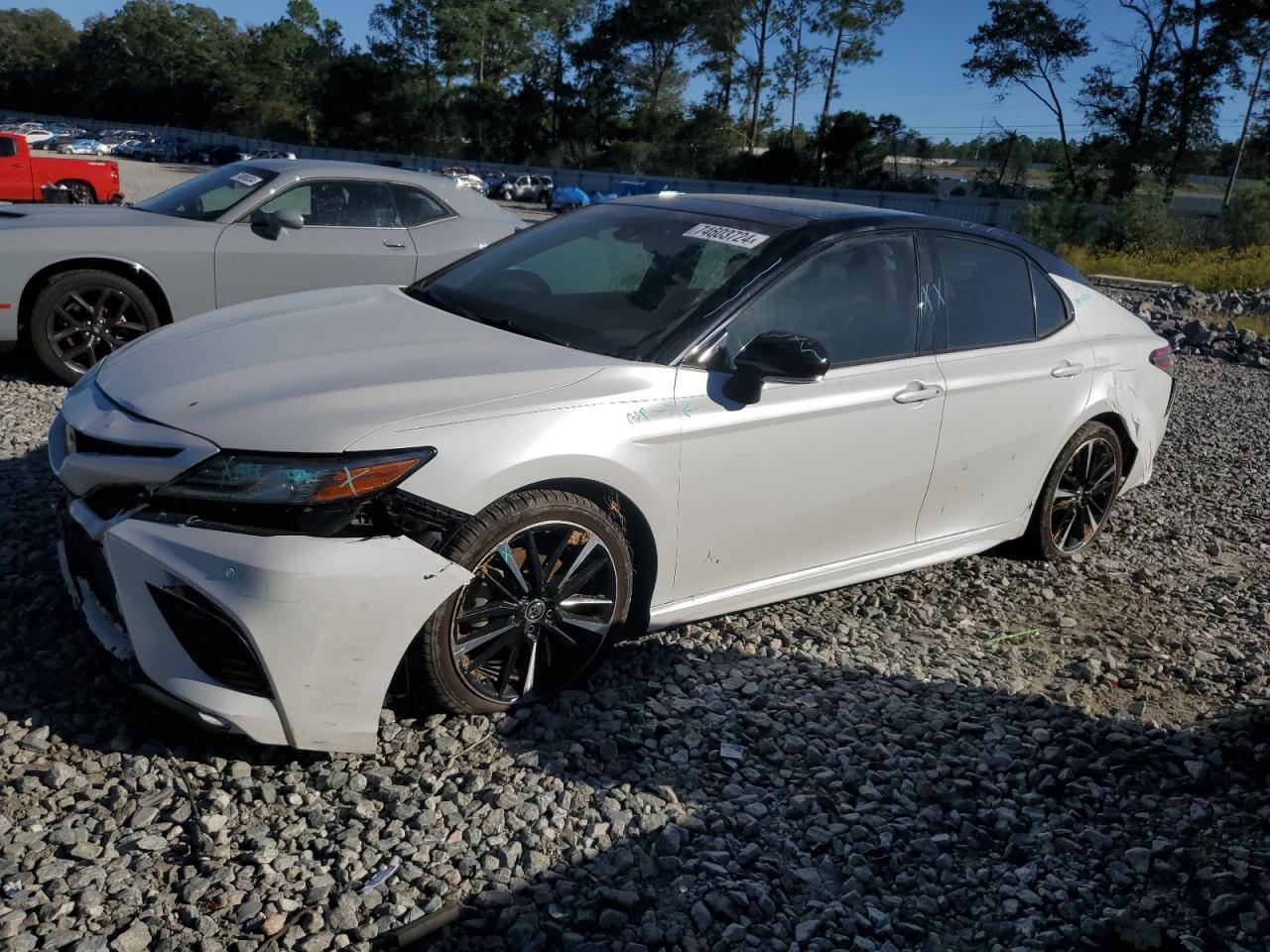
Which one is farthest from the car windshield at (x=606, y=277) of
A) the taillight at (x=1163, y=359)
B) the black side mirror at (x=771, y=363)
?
the taillight at (x=1163, y=359)

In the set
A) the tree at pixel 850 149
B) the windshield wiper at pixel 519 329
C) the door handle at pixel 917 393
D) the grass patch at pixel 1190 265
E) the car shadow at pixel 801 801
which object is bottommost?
the car shadow at pixel 801 801

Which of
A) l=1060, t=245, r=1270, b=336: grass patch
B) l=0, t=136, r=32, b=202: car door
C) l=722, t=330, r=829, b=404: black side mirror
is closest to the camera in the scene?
l=722, t=330, r=829, b=404: black side mirror

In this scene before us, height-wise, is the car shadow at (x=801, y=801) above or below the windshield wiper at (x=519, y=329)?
below

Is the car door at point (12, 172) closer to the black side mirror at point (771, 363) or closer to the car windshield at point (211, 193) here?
the car windshield at point (211, 193)

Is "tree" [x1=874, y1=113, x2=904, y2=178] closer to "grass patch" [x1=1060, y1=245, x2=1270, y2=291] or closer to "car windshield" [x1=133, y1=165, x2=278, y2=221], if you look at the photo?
"grass patch" [x1=1060, y1=245, x2=1270, y2=291]

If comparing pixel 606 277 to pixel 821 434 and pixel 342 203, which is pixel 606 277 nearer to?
pixel 821 434

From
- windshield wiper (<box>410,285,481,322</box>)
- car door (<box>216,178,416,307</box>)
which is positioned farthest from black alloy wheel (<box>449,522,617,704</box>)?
car door (<box>216,178,416,307</box>)

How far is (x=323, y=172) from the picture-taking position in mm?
7570

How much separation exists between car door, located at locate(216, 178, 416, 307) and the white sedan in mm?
3120

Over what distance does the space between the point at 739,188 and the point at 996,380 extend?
51989 mm

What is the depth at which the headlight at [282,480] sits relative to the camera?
9.25 feet

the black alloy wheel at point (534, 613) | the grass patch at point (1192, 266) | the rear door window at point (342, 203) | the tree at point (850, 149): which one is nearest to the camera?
the black alloy wheel at point (534, 613)

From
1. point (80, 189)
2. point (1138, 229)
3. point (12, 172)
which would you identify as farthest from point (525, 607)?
point (1138, 229)

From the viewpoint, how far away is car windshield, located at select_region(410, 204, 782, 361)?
3.74 m
